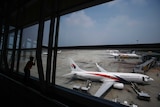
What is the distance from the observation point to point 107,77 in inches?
257

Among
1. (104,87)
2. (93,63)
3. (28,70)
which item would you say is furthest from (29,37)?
(104,87)

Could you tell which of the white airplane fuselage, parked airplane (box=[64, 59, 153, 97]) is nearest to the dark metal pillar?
parked airplane (box=[64, 59, 153, 97])

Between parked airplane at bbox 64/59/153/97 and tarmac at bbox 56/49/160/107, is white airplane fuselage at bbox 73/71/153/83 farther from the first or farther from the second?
tarmac at bbox 56/49/160/107

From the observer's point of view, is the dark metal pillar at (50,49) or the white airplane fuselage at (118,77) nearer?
the dark metal pillar at (50,49)

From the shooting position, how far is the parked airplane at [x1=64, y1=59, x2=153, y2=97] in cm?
573

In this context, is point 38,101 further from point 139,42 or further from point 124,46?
point 139,42

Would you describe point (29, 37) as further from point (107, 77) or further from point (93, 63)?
point (107, 77)

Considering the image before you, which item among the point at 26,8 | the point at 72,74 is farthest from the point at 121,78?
the point at 26,8

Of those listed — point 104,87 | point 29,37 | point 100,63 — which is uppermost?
point 29,37

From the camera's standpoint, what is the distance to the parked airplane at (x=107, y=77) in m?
5.73

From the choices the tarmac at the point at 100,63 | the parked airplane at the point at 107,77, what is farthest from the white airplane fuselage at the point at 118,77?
the tarmac at the point at 100,63

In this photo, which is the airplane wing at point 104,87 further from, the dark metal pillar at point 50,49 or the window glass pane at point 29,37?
the dark metal pillar at point 50,49

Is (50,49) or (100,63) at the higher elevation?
(50,49)

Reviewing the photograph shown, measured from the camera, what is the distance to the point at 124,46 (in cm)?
135
